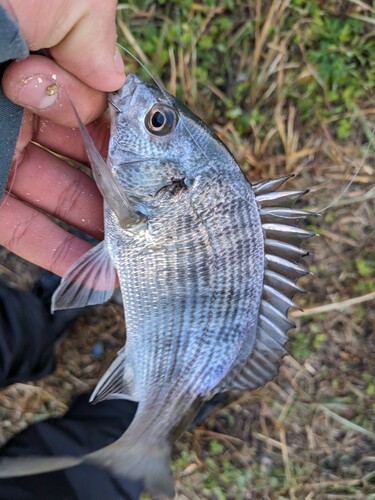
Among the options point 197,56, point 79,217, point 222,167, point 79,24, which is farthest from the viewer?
point 197,56

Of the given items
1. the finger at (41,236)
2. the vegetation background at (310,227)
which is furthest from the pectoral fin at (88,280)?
the vegetation background at (310,227)

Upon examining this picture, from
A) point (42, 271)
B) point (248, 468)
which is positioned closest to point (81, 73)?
point (42, 271)

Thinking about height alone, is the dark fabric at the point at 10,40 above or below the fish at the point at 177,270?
above

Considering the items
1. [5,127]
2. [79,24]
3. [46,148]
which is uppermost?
[79,24]

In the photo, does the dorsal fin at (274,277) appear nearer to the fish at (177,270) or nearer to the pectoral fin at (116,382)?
the fish at (177,270)

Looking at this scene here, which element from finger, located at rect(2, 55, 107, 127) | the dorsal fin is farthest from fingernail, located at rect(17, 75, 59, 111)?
the dorsal fin

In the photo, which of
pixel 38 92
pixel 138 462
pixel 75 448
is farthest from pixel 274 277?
pixel 75 448

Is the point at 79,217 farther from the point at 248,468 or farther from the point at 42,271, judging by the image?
the point at 248,468
